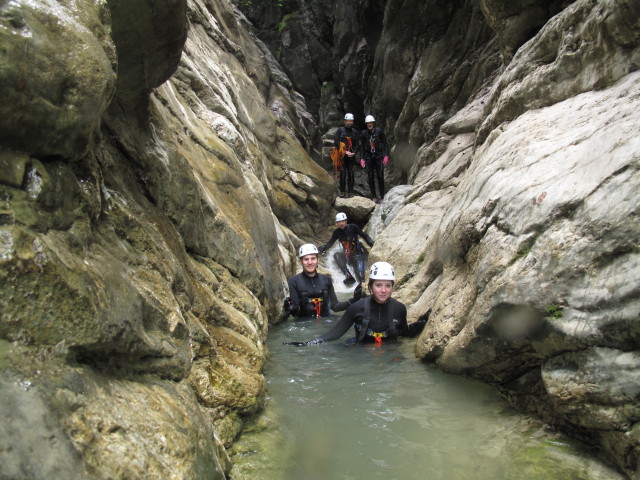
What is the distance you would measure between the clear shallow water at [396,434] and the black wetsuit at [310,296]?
3820mm

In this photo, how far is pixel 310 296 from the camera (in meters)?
9.86

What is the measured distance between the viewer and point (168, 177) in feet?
16.1

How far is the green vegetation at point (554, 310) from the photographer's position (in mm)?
3723

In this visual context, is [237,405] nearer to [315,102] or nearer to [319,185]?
[319,185]

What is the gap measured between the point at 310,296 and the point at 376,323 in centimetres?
277

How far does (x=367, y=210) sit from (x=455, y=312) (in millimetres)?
12842

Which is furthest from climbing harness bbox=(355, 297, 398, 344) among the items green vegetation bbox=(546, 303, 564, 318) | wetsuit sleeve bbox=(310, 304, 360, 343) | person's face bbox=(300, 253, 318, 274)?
green vegetation bbox=(546, 303, 564, 318)

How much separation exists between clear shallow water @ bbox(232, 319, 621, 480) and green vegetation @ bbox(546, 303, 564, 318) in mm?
1024

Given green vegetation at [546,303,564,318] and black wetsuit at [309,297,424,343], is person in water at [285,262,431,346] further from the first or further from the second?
green vegetation at [546,303,564,318]

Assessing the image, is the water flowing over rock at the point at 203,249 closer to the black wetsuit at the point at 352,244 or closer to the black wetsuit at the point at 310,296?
the black wetsuit at the point at 310,296

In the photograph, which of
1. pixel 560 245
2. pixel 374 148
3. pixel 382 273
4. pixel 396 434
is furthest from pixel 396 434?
pixel 374 148

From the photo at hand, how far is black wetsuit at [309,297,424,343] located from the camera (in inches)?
285

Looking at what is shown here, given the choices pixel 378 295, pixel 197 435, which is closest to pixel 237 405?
pixel 197 435

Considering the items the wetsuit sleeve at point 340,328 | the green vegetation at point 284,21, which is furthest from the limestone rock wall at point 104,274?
the green vegetation at point 284,21
